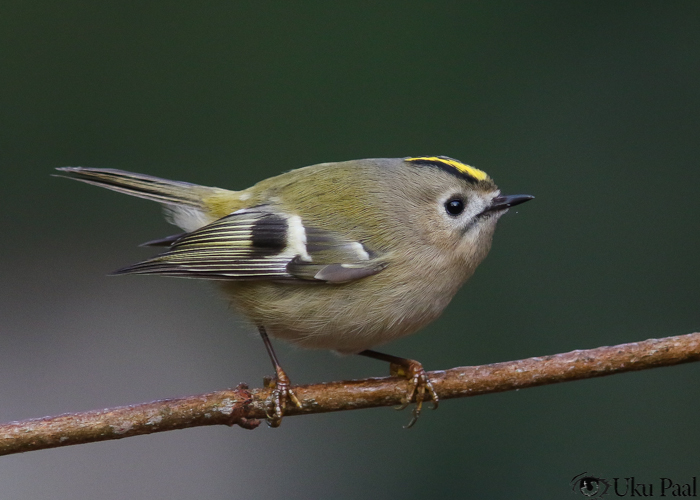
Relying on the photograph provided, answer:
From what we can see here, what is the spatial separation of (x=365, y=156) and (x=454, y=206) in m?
0.90

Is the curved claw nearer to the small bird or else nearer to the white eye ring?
the small bird

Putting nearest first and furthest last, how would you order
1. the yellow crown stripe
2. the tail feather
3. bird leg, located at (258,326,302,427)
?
1. bird leg, located at (258,326,302,427)
2. the yellow crown stripe
3. the tail feather

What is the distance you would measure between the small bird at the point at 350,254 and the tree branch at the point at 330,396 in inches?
3.1

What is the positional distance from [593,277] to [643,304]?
181mm

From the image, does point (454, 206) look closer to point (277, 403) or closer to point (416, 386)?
point (416, 386)

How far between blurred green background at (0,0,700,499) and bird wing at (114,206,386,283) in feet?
1.34

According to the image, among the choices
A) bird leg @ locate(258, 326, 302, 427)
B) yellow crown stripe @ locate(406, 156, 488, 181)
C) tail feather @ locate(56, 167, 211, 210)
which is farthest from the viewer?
tail feather @ locate(56, 167, 211, 210)

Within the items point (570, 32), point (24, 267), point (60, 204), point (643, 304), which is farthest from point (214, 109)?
point (643, 304)

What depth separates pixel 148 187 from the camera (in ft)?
6.81

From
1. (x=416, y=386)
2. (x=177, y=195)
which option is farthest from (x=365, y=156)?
(x=416, y=386)

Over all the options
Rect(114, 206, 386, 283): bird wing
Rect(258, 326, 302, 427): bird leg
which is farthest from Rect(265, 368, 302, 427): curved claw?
Rect(114, 206, 386, 283): bird wing

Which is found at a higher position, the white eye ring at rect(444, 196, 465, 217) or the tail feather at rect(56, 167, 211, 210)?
the tail feather at rect(56, 167, 211, 210)

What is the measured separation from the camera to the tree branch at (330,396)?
1.39 metres

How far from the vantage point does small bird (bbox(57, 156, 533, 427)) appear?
67.5 inches
